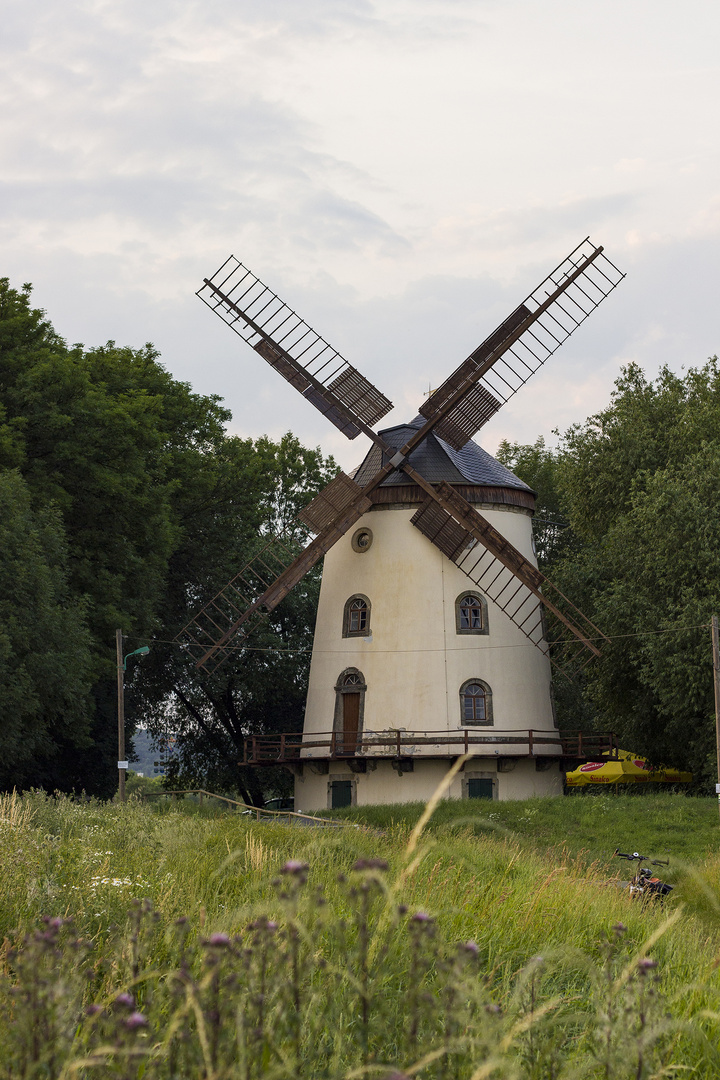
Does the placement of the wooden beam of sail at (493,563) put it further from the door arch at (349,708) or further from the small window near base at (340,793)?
the small window near base at (340,793)

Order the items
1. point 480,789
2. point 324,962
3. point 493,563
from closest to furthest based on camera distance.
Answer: point 324,962 < point 480,789 < point 493,563

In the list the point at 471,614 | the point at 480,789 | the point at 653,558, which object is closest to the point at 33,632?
the point at 471,614

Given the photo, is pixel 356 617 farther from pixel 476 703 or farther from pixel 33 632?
pixel 33 632

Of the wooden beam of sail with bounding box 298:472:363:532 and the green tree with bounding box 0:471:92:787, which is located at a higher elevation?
the wooden beam of sail with bounding box 298:472:363:532

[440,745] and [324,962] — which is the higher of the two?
[440,745]

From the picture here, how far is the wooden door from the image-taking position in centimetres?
3322

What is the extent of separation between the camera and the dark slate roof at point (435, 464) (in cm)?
3331

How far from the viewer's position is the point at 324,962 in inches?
259

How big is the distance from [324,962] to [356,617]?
27.2 meters

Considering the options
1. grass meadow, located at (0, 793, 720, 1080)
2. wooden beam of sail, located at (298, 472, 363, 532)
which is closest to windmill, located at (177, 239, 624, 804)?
wooden beam of sail, located at (298, 472, 363, 532)

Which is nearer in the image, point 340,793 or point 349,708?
point 340,793

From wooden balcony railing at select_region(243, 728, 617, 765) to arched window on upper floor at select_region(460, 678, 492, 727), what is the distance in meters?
0.33

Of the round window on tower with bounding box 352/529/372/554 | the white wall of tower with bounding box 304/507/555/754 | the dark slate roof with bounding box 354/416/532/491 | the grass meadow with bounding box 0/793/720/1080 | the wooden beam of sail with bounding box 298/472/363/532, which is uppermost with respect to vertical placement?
the dark slate roof with bounding box 354/416/532/491

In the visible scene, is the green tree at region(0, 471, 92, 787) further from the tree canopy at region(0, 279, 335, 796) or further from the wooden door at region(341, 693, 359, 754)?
the wooden door at region(341, 693, 359, 754)
